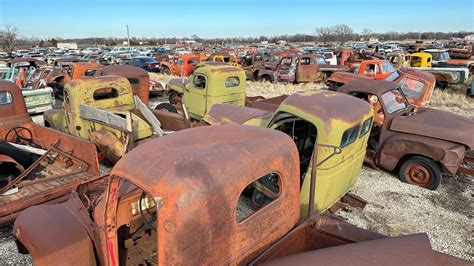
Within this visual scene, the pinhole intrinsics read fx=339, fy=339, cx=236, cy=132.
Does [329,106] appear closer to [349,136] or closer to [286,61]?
[349,136]

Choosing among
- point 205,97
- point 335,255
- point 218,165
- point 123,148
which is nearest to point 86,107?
point 123,148

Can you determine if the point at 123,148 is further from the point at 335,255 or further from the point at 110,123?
the point at 335,255

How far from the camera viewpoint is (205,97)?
371 inches

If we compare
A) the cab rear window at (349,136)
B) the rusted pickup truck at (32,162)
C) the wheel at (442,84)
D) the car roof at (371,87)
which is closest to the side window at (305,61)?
the wheel at (442,84)

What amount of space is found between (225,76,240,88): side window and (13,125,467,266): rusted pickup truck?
6266 millimetres

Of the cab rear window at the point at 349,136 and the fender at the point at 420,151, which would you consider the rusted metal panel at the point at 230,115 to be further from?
the fender at the point at 420,151

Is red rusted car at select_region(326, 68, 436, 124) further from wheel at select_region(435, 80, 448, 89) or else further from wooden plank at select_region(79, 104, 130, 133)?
wheel at select_region(435, 80, 448, 89)

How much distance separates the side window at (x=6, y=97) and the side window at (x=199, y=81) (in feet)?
14.9

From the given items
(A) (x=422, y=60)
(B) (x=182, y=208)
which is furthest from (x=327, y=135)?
(A) (x=422, y=60)

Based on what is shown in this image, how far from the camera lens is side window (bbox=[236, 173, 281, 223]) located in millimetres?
3448

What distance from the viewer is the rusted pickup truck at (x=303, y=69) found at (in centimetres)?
1775

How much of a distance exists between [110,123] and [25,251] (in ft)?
10.7

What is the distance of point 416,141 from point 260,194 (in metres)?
3.78

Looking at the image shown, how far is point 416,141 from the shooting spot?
6137 mm
